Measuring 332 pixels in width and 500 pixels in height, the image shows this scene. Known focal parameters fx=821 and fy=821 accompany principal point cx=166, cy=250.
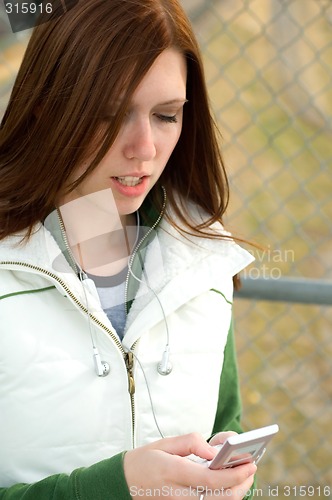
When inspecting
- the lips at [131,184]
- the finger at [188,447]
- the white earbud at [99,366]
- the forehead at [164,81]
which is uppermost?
the forehead at [164,81]

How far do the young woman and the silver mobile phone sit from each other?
24 millimetres

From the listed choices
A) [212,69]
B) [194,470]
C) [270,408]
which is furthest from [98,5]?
[212,69]

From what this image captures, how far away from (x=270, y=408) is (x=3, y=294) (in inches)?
77.5

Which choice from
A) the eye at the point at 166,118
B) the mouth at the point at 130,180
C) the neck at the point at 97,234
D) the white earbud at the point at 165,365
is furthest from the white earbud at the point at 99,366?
the eye at the point at 166,118

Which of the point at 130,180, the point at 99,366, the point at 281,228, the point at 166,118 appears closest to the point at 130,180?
the point at 130,180

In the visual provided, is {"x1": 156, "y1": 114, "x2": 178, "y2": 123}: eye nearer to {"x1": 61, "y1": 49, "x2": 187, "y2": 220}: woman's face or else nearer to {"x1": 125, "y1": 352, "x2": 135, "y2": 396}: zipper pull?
{"x1": 61, "y1": 49, "x2": 187, "y2": 220}: woman's face

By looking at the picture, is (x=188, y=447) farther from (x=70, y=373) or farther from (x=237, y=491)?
(x=70, y=373)

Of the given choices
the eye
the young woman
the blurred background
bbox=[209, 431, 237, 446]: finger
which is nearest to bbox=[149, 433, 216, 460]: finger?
the young woman

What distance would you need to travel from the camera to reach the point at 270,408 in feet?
10.5

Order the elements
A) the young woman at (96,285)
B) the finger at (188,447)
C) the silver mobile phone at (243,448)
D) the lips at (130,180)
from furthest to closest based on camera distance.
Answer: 1. the lips at (130,180)
2. the young woman at (96,285)
3. the finger at (188,447)
4. the silver mobile phone at (243,448)

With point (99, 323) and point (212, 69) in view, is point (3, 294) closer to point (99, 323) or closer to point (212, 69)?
point (99, 323)

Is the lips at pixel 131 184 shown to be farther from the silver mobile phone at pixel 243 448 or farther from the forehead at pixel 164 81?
the silver mobile phone at pixel 243 448

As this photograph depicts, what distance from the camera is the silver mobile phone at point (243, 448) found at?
47.9 inches

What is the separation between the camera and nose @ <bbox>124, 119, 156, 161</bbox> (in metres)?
1.49
